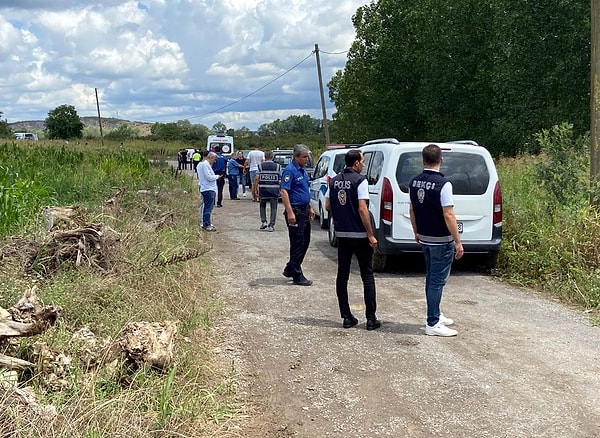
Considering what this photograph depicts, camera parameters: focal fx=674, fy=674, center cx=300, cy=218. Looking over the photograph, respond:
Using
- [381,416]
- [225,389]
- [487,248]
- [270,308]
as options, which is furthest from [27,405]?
[487,248]

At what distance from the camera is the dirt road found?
4.52 meters

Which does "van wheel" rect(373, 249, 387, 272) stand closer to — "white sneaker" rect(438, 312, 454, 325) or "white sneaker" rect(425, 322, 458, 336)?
"white sneaker" rect(438, 312, 454, 325)

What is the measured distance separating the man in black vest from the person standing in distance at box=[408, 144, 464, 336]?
1.68 feet

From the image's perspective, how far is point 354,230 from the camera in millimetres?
6793

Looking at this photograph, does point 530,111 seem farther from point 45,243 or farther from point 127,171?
point 45,243

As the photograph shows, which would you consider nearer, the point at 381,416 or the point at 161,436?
the point at 161,436

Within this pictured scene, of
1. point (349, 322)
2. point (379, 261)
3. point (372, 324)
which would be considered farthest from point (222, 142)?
point (372, 324)

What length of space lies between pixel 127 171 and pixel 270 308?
12806 mm

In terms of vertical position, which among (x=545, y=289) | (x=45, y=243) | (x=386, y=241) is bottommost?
(x=545, y=289)

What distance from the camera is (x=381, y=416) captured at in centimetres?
459

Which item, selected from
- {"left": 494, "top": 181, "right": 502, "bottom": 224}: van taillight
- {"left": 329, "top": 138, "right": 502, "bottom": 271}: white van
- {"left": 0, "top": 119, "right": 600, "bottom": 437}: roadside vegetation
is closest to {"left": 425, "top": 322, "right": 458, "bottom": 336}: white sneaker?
{"left": 0, "top": 119, "right": 600, "bottom": 437}: roadside vegetation

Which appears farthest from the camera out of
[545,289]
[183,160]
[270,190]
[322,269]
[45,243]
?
[183,160]

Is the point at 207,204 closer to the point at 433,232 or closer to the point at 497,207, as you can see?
the point at 497,207

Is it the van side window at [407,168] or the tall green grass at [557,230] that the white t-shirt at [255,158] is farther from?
the van side window at [407,168]
